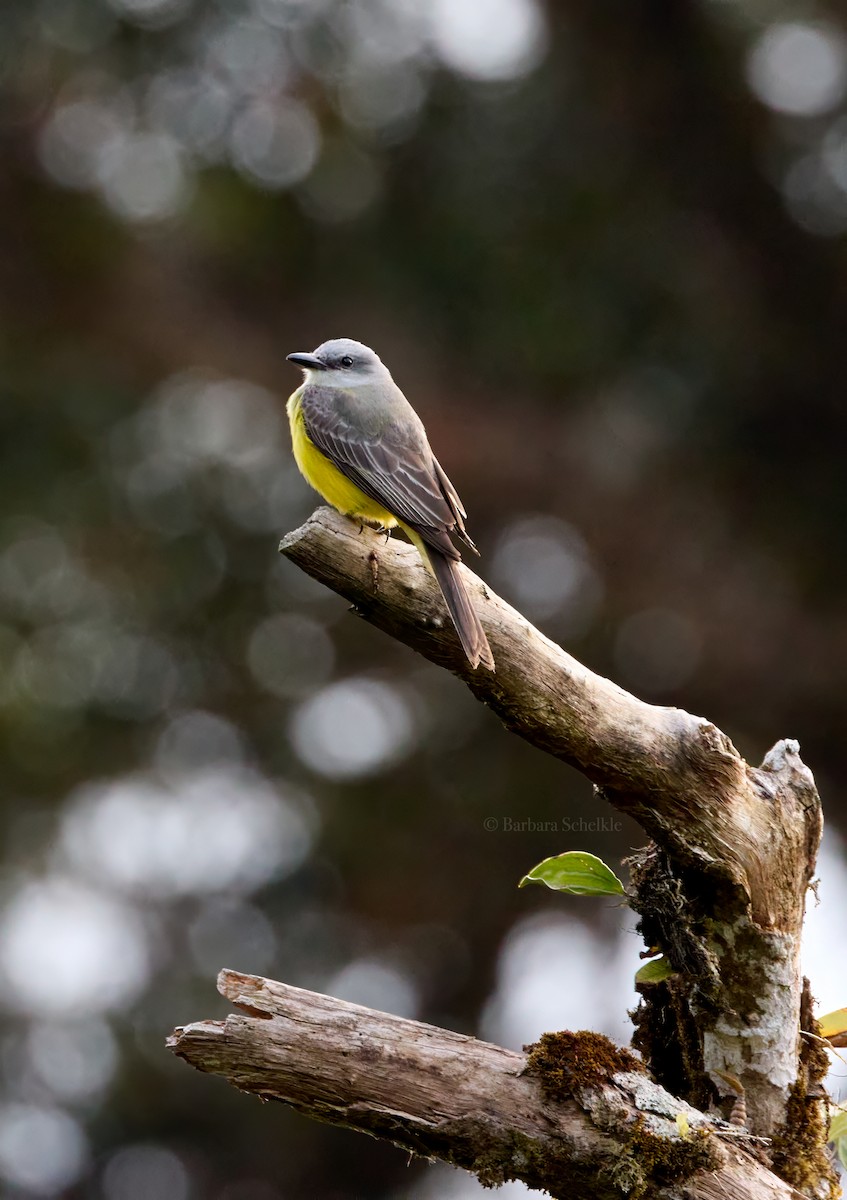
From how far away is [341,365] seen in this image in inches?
297

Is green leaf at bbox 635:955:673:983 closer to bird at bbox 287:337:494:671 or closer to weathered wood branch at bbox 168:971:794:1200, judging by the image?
weathered wood branch at bbox 168:971:794:1200

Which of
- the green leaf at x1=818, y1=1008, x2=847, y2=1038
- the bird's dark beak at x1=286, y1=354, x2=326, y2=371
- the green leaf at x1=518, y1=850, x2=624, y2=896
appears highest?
the bird's dark beak at x1=286, y1=354, x2=326, y2=371

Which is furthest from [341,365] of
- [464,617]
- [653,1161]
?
[653,1161]

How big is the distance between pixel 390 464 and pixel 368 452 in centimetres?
16

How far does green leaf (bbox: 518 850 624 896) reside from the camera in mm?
4527

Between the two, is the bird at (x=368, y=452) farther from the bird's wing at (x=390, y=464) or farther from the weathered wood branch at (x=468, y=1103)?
the weathered wood branch at (x=468, y=1103)

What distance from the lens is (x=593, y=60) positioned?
13516mm

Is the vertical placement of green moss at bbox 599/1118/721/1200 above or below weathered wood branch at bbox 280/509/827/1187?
below

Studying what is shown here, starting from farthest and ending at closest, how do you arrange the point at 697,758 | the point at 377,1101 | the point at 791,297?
the point at 791,297
the point at 697,758
the point at 377,1101

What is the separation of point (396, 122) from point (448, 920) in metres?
7.18

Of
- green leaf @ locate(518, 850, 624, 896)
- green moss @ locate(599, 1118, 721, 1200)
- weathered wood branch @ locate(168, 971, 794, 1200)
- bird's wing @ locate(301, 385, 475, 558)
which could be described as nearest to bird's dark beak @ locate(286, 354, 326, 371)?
bird's wing @ locate(301, 385, 475, 558)

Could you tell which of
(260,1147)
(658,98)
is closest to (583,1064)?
(260,1147)

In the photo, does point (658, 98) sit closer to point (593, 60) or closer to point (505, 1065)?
point (593, 60)

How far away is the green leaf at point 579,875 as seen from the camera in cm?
453
